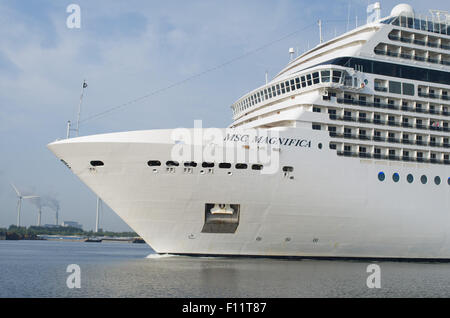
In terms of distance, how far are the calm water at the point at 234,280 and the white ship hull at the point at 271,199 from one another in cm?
110

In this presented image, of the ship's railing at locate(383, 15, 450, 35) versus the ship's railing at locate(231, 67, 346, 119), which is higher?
the ship's railing at locate(383, 15, 450, 35)

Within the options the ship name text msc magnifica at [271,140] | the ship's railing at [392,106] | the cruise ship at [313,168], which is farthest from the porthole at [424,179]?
the ship name text msc magnifica at [271,140]

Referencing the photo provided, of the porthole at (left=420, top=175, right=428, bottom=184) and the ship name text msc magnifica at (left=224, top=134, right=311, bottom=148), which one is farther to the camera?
the porthole at (left=420, top=175, right=428, bottom=184)

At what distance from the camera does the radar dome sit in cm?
3056

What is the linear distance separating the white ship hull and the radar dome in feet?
33.7

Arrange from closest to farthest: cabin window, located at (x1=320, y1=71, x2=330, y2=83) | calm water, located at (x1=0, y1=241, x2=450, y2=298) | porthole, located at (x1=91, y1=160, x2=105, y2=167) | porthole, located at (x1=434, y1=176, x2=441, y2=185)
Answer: calm water, located at (x1=0, y1=241, x2=450, y2=298) < porthole, located at (x1=91, y1=160, x2=105, y2=167) < cabin window, located at (x1=320, y1=71, x2=330, y2=83) < porthole, located at (x1=434, y1=176, x2=441, y2=185)

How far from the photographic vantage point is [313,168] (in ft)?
80.7

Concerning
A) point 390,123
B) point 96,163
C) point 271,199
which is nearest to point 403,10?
point 390,123

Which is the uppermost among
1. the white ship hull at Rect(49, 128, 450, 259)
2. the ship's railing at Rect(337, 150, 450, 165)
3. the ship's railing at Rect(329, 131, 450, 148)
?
the ship's railing at Rect(329, 131, 450, 148)

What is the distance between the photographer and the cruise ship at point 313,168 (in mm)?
23391

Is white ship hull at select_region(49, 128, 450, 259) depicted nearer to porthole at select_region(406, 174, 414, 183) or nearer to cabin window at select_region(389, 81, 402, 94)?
porthole at select_region(406, 174, 414, 183)

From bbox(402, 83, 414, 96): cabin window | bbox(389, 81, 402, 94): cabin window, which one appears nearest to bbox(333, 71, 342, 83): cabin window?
bbox(389, 81, 402, 94): cabin window
